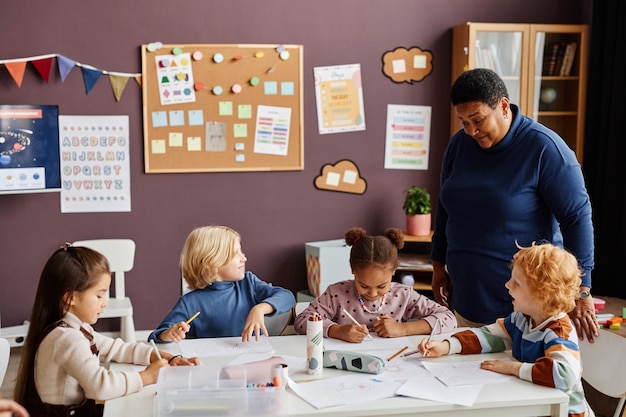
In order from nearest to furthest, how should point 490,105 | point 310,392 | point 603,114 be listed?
point 310,392, point 490,105, point 603,114

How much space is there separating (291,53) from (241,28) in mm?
330

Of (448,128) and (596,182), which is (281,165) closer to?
(448,128)

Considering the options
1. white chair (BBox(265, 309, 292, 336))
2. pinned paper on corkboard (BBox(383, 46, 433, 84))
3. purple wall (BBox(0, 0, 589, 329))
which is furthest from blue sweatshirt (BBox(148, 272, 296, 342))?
pinned paper on corkboard (BBox(383, 46, 433, 84))

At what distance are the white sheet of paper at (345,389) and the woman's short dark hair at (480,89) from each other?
954mm

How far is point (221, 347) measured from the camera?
A: 93.6 inches

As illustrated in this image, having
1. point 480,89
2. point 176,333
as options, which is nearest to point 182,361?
point 176,333

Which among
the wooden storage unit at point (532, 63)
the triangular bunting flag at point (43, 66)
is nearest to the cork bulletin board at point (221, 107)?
the triangular bunting flag at point (43, 66)

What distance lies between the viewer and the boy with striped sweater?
6.68ft

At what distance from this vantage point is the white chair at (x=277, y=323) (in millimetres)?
2678

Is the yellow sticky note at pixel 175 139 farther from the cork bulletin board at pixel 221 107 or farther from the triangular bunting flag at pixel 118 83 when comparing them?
the triangular bunting flag at pixel 118 83

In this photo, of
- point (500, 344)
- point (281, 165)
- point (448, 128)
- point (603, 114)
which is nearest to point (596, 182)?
point (603, 114)

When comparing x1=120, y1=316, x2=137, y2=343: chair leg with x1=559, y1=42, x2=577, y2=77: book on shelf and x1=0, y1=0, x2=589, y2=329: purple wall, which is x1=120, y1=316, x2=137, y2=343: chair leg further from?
x1=559, y1=42, x2=577, y2=77: book on shelf

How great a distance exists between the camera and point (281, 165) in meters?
4.75

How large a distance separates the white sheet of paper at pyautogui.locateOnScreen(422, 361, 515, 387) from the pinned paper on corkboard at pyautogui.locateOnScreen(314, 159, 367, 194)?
8.82ft
